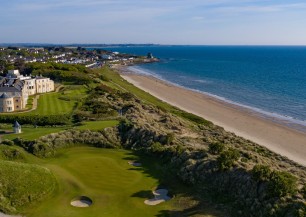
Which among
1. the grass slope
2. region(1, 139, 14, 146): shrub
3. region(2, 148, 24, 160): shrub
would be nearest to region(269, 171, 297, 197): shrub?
the grass slope

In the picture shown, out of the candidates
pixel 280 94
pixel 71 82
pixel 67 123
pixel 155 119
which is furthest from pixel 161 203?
pixel 280 94

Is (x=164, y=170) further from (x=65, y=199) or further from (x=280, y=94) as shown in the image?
(x=280, y=94)

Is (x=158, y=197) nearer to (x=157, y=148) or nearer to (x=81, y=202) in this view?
(x=81, y=202)

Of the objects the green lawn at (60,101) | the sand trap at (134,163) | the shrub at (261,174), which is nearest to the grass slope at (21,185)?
the sand trap at (134,163)

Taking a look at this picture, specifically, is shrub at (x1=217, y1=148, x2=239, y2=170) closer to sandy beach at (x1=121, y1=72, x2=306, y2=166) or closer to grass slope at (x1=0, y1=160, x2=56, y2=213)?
grass slope at (x1=0, y1=160, x2=56, y2=213)

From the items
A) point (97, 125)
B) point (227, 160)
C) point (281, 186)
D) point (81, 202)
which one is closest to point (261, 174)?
point (281, 186)
